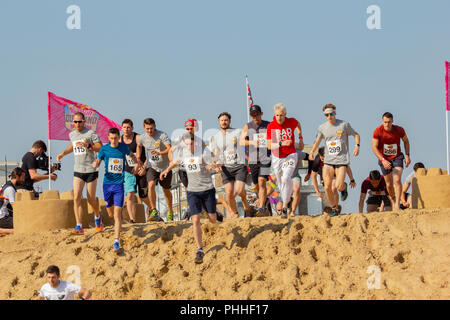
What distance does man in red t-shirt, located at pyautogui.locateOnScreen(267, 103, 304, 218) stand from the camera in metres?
11.9

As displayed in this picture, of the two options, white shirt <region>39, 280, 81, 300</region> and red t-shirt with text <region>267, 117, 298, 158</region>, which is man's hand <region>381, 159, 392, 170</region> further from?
white shirt <region>39, 280, 81, 300</region>

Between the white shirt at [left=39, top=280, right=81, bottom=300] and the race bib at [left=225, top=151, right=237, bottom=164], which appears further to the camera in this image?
the race bib at [left=225, top=151, right=237, bottom=164]

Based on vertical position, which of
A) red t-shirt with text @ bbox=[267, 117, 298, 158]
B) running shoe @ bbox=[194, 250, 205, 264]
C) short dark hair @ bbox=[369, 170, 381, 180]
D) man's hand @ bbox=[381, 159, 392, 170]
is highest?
red t-shirt with text @ bbox=[267, 117, 298, 158]

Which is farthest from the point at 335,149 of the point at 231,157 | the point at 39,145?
the point at 39,145

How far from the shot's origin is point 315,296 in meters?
9.98

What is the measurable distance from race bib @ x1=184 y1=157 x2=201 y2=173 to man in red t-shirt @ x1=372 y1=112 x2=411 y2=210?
13.1ft

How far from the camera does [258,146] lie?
1298 cm

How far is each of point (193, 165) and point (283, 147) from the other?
77.7 inches

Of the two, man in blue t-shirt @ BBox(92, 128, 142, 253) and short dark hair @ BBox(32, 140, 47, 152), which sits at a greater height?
short dark hair @ BBox(32, 140, 47, 152)

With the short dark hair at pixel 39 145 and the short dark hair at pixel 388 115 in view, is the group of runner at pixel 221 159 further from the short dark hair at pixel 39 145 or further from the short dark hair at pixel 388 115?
the short dark hair at pixel 39 145

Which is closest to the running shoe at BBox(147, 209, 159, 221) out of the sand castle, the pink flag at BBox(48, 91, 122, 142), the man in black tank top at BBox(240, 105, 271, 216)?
the sand castle

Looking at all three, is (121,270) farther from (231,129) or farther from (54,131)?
(54,131)
